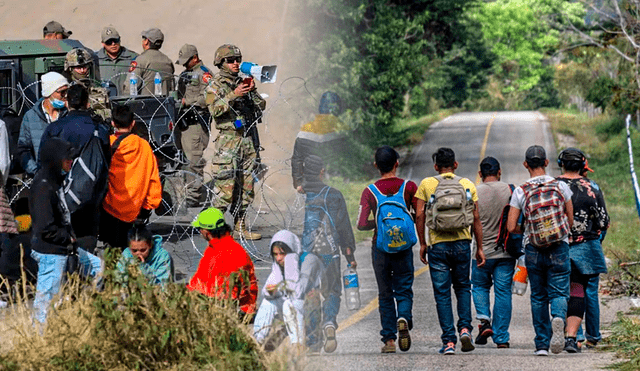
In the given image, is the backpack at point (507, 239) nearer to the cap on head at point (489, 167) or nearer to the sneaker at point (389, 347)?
the cap on head at point (489, 167)

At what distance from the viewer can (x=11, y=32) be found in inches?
1133

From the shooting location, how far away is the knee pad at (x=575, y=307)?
8219mm

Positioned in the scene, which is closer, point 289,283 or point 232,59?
point 289,283

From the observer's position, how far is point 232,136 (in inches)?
378

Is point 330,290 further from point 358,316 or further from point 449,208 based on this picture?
point 358,316

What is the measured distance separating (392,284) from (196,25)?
17.4 metres

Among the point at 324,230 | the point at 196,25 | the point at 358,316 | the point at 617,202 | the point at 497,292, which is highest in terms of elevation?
the point at 196,25

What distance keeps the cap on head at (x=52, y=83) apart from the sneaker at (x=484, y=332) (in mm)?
3691

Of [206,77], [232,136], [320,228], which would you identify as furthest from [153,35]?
[320,228]

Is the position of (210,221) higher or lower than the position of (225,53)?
lower

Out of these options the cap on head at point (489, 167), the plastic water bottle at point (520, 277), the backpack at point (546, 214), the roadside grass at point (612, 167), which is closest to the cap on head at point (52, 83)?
the cap on head at point (489, 167)

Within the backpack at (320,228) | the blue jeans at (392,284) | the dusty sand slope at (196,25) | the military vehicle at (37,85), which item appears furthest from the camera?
the dusty sand slope at (196,25)

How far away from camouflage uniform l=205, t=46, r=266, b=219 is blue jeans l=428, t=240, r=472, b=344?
228 cm

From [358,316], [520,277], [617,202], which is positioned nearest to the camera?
[520,277]
